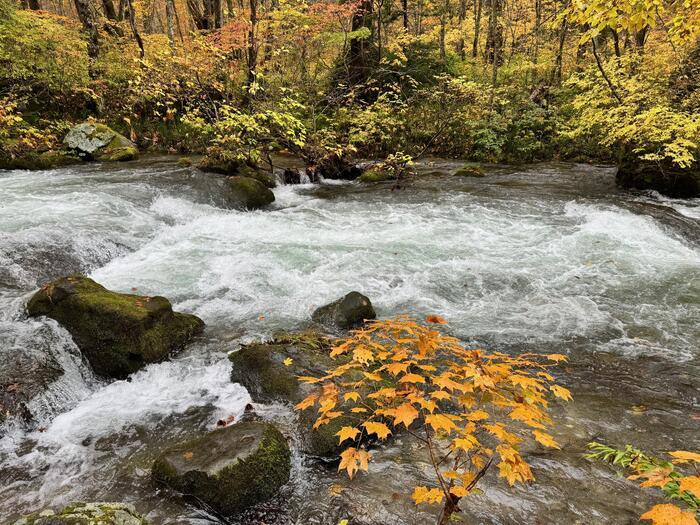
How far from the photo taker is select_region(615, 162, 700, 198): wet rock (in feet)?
37.4

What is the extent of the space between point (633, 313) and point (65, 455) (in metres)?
6.79

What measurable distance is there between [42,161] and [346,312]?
12.1 m

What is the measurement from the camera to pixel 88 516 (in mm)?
2365

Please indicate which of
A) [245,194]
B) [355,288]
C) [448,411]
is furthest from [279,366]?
[245,194]

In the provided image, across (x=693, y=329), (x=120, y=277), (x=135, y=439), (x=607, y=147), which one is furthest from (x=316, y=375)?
A: (x=607, y=147)

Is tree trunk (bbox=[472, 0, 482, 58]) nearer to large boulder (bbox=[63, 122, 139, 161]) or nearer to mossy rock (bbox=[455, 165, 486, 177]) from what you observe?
mossy rock (bbox=[455, 165, 486, 177])

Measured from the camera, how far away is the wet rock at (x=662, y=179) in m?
11.4

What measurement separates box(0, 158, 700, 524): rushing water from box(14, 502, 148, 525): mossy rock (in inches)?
23.7

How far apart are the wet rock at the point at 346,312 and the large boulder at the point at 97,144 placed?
38.2ft

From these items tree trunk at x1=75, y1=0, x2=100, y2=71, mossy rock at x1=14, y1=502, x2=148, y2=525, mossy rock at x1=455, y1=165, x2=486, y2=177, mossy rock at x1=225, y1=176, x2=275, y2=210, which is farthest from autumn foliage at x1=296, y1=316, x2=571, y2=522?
tree trunk at x1=75, y1=0, x2=100, y2=71

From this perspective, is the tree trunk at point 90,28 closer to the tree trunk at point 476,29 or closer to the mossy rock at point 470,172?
the mossy rock at point 470,172

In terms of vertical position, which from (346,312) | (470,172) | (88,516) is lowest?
(346,312)

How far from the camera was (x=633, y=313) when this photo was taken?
604 cm

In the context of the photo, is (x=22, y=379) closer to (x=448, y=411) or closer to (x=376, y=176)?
(x=448, y=411)
